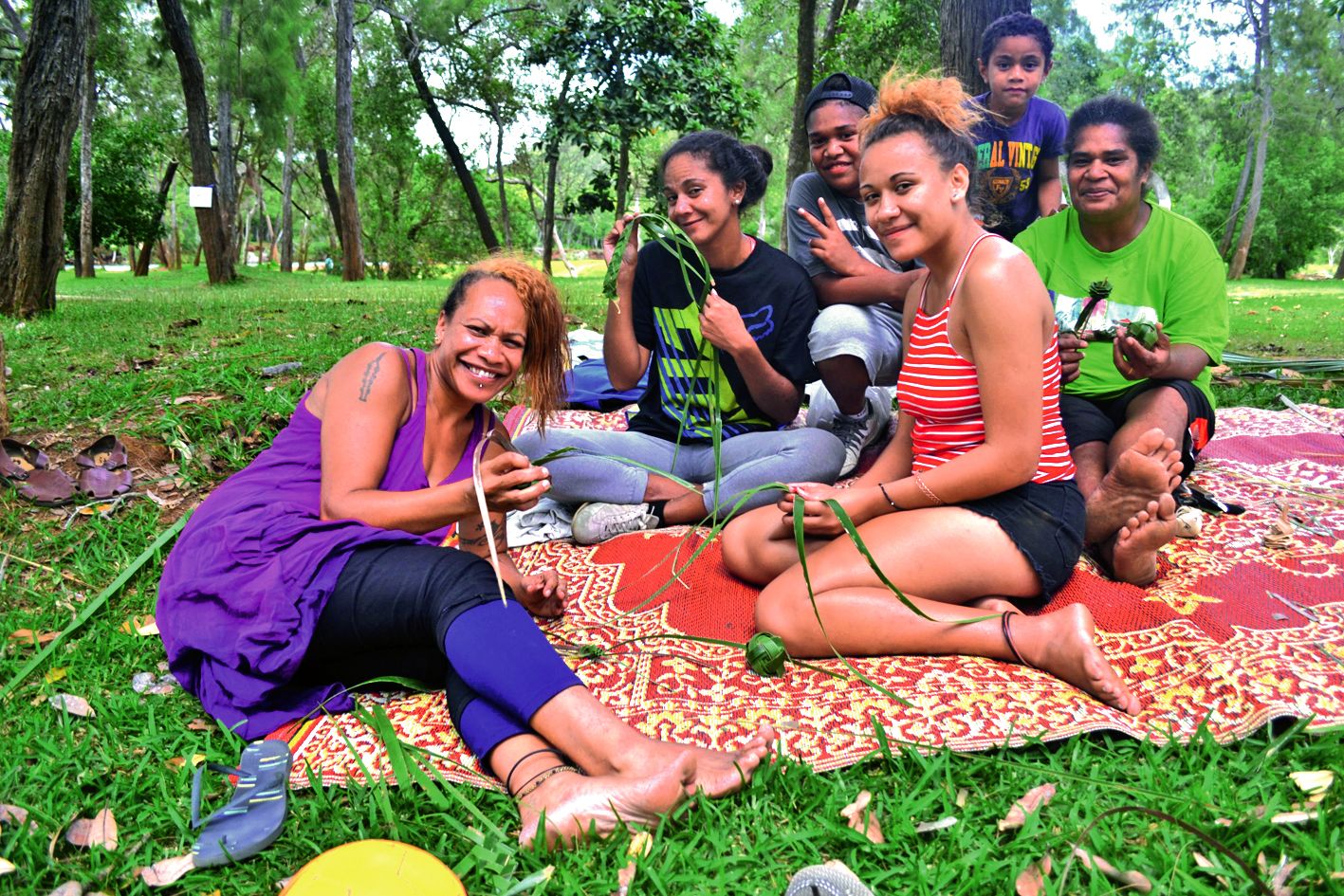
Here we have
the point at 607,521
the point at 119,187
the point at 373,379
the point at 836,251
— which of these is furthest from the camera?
the point at 119,187

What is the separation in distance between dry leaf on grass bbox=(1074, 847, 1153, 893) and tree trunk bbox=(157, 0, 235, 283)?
14.4m

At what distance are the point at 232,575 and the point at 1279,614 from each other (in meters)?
2.92

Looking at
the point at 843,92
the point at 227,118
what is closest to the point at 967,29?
the point at 843,92

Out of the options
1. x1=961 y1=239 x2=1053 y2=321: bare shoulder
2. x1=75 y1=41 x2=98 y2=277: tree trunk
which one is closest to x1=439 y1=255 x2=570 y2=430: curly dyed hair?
x1=961 y1=239 x2=1053 y2=321: bare shoulder

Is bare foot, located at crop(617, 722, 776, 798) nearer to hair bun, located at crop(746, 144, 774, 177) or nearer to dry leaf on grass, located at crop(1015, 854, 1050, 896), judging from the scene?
dry leaf on grass, located at crop(1015, 854, 1050, 896)

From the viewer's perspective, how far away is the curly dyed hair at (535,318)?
265cm

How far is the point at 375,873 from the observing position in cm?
158

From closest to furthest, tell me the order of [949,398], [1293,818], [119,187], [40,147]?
[1293,818], [949,398], [40,147], [119,187]

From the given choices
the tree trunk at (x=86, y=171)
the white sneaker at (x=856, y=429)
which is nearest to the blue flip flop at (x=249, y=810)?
the white sneaker at (x=856, y=429)

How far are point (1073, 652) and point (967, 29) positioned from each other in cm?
490

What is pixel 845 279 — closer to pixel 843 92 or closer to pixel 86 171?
pixel 843 92

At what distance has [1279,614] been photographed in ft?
8.62

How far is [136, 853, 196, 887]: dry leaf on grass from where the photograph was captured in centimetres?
175

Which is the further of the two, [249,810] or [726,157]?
[726,157]
